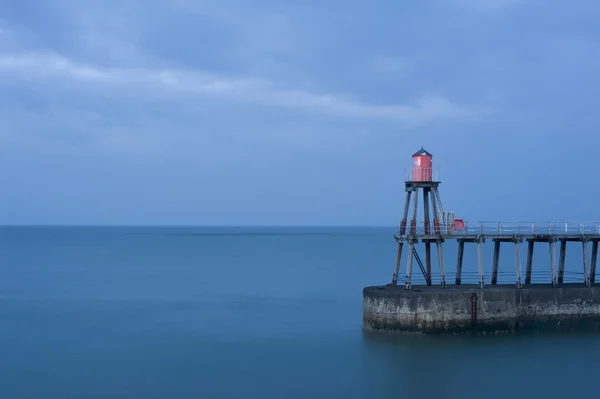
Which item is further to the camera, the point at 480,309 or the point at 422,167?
the point at 422,167

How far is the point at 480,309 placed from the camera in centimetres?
3136

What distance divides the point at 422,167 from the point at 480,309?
23.4ft

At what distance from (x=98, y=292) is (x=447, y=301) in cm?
3535

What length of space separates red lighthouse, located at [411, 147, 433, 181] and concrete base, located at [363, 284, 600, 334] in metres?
5.15

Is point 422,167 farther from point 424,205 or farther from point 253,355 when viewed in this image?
point 253,355

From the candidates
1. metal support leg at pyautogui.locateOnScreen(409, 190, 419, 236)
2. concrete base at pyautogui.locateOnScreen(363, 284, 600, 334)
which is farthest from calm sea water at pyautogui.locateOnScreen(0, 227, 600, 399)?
metal support leg at pyautogui.locateOnScreen(409, 190, 419, 236)

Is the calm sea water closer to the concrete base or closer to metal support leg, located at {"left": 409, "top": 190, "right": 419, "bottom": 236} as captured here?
the concrete base

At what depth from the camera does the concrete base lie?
101 ft


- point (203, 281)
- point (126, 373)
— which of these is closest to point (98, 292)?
point (203, 281)

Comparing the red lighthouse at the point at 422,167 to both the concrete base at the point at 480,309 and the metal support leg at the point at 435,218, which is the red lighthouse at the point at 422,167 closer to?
the metal support leg at the point at 435,218

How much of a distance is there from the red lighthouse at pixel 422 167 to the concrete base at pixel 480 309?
5148mm

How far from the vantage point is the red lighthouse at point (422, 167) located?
111ft

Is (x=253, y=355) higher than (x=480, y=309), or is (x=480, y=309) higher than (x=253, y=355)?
(x=480, y=309)

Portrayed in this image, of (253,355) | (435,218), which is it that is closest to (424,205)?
(435,218)
